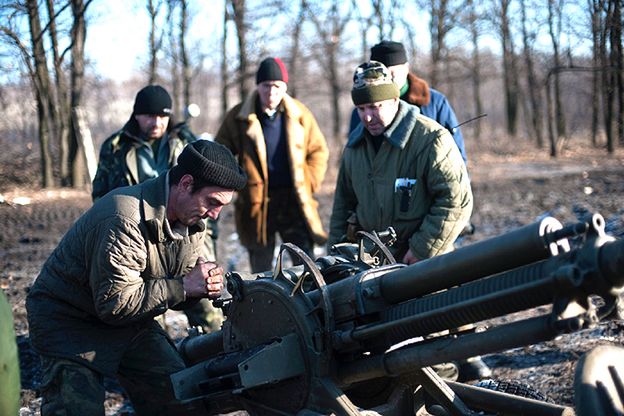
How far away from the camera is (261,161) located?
8.09m

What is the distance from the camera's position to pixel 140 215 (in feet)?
15.2

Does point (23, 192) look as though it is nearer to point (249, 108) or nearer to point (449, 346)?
point (249, 108)

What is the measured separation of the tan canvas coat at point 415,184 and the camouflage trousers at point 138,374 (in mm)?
1827

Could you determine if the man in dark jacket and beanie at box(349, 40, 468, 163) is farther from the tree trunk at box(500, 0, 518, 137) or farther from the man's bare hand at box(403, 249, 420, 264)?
the tree trunk at box(500, 0, 518, 137)

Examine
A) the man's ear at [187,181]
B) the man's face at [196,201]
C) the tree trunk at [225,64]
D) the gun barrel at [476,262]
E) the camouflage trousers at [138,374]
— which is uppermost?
the tree trunk at [225,64]

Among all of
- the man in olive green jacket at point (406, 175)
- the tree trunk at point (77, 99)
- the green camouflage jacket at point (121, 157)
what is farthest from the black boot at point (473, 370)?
the tree trunk at point (77, 99)

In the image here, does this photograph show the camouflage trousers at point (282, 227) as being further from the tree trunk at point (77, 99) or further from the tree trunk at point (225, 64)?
the tree trunk at point (225, 64)

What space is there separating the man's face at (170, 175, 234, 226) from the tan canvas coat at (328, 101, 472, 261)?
5.24 feet

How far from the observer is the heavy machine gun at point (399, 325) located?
A: 3.66 meters

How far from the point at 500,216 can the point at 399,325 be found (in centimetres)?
1027

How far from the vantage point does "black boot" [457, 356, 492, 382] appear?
6.14 meters

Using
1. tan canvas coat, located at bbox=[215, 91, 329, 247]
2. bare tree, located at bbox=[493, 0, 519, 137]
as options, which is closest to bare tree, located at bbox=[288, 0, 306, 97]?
bare tree, located at bbox=[493, 0, 519, 137]

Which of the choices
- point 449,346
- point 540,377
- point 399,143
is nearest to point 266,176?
point 399,143

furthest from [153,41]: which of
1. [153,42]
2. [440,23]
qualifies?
[440,23]
